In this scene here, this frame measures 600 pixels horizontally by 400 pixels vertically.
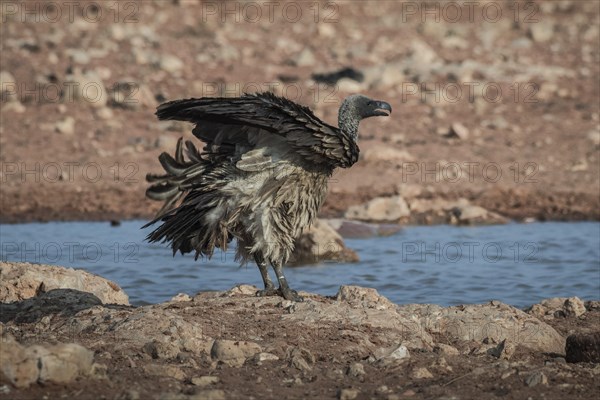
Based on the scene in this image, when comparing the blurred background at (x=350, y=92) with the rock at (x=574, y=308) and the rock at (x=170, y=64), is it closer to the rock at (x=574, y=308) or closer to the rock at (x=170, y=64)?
the rock at (x=170, y=64)

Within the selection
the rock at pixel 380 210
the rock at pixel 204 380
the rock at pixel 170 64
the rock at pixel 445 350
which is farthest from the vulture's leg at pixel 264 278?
the rock at pixel 170 64

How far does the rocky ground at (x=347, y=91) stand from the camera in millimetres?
13656

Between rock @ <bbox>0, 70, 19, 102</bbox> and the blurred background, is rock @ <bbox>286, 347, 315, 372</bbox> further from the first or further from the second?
rock @ <bbox>0, 70, 19, 102</bbox>

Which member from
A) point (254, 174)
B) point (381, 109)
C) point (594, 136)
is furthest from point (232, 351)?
point (594, 136)

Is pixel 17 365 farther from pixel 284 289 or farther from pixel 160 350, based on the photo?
pixel 284 289

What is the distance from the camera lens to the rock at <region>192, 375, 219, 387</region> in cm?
576

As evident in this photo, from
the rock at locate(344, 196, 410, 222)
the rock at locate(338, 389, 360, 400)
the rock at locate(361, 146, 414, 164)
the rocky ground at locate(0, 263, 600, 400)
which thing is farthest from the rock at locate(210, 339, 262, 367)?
the rock at locate(361, 146, 414, 164)

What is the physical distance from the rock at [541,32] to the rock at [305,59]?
4549 millimetres

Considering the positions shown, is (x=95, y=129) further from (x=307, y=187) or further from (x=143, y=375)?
(x=143, y=375)

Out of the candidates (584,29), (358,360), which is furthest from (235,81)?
(358,360)

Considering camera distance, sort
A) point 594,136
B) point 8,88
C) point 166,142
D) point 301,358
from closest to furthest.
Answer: point 301,358 < point 166,142 < point 594,136 < point 8,88

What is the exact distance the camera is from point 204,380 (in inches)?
227

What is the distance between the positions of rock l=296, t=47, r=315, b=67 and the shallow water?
6.35m

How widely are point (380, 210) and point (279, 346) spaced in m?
6.59
